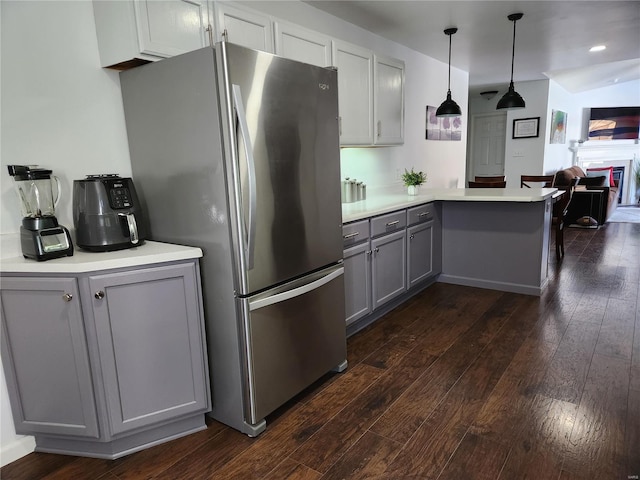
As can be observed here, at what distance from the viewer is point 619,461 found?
171 centimetres

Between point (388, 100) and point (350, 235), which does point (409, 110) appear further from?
point (350, 235)

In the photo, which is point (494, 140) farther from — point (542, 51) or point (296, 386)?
point (296, 386)

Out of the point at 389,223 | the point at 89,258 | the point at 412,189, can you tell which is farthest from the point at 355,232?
the point at 89,258

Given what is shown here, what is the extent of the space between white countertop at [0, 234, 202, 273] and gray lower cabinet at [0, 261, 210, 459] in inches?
1.5

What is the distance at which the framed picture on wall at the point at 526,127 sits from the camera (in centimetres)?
750

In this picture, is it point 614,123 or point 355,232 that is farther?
point 614,123

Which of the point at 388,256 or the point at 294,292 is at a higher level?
the point at 294,292

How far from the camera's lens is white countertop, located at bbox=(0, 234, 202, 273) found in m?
1.68

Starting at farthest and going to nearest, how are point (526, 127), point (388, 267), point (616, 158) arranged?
1. point (616, 158)
2. point (526, 127)
3. point (388, 267)

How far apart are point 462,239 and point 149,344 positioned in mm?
3073

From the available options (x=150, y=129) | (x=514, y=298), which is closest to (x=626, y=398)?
(x=514, y=298)

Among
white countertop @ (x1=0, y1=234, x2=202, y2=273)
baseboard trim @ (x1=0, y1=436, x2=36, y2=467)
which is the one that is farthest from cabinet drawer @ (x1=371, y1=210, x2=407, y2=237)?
baseboard trim @ (x1=0, y1=436, x2=36, y2=467)

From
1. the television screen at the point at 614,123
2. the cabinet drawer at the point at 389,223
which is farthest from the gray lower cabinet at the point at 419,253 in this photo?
the television screen at the point at 614,123

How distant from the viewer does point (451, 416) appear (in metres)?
2.06
